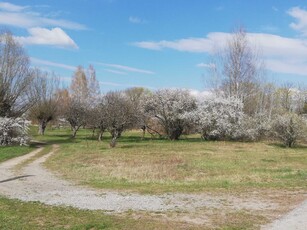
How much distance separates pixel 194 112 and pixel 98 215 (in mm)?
33657

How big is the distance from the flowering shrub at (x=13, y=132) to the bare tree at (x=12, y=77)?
324cm

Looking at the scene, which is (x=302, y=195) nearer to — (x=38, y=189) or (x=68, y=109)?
(x=38, y=189)

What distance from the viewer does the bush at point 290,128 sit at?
114 feet

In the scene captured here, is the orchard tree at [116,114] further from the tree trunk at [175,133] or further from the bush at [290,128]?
the bush at [290,128]

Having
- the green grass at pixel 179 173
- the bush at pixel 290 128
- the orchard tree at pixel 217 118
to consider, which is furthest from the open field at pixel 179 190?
the orchard tree at pixel 217 118

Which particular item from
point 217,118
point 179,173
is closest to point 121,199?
point 179,173

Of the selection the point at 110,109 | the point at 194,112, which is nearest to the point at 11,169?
the point at 110,109

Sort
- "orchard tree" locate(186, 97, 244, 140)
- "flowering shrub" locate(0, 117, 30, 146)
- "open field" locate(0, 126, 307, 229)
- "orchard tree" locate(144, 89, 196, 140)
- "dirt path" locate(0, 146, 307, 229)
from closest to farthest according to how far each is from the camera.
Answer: "open field" locate(0, 126, 307, 229) → "dirt path" locate(0, 146, 307, 229) → "flowering shrub" locate(0, 117, 30, 146) → "orchard tree" locate(186, 97, 244, 140) → "orchard tree" locate(144, 89, 196, 140)

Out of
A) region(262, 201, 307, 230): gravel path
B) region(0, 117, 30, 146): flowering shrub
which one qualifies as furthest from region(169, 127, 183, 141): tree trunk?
region(262, 201, 307, 230): gravel path

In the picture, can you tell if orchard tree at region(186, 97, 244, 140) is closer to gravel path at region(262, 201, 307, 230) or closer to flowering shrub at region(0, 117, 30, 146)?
flowering shrub at region(0, 117, 30, 146)

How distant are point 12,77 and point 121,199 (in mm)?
29482

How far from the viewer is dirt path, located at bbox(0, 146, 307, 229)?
1023 cm

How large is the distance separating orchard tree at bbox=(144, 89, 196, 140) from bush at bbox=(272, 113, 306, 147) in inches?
413

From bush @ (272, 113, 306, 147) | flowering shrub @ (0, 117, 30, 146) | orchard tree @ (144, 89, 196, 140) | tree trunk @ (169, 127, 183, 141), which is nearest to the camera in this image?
flowering shrub @ (0, 117, 30, 146)
